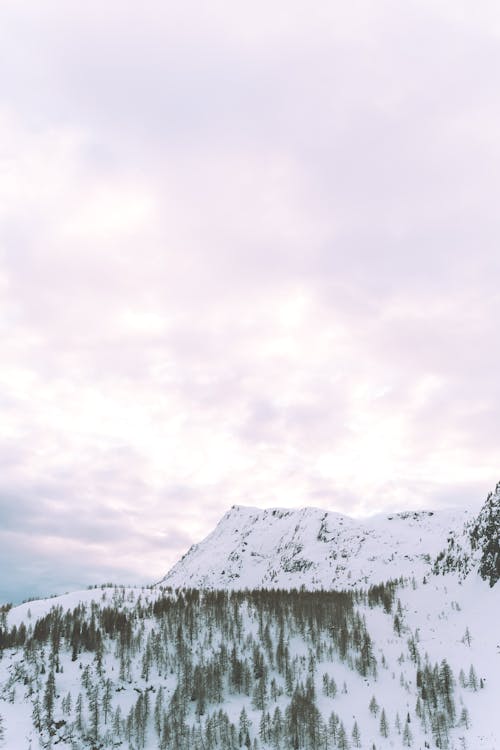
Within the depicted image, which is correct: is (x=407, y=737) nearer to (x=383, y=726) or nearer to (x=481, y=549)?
(x=383, y=726)

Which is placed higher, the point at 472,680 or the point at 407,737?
the point at 472,680

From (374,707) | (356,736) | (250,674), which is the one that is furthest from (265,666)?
(356,736)

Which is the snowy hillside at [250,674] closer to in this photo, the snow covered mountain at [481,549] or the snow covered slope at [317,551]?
the snow covered mountain at [481,549]

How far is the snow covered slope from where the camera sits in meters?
86.9

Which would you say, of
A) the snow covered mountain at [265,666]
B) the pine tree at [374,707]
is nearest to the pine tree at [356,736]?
the snow covered mountain at [265,666]

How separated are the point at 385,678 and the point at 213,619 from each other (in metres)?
12.4

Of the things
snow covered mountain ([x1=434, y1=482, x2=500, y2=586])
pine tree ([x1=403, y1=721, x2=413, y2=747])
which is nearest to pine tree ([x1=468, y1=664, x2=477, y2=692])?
pine tree ([x1=403, y1=721, x2=413, y2=747])

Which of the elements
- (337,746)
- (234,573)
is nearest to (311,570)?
(234,573)

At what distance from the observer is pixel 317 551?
341ft

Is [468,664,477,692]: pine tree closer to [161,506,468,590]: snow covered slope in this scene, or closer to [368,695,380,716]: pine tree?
[368,695,380,716]: pine tree

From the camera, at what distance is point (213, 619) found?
37781 millimetres

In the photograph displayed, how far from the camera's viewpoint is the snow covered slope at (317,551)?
8688 centimetres

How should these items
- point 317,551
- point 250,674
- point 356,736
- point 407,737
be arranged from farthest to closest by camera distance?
point 317,551 → point 250,674 → point 356,736 → point 407,737

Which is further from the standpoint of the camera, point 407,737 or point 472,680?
point 472,680
